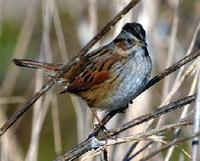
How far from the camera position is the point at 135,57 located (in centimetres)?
288

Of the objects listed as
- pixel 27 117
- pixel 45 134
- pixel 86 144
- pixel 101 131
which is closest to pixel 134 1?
pixel 86 144

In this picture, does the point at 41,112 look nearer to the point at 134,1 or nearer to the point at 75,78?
the point at 75,78

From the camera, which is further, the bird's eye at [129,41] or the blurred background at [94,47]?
the blurred background at [94,47]

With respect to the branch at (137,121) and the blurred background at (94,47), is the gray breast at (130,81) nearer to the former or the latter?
the blurred background at (94,47)

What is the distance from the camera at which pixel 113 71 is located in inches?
117

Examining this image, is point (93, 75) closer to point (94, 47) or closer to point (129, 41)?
point (129, 41)

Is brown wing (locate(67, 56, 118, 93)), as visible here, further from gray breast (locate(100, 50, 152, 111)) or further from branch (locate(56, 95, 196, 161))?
branch (locate(56, 95, 196, 161))

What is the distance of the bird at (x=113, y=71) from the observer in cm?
279

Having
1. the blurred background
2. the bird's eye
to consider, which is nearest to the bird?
the bird's eye

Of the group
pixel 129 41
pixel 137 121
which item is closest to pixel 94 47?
pixel 129 41

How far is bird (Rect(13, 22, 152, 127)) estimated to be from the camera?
2.79 meters

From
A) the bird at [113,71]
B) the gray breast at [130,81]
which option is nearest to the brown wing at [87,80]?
the bird at [113,71]

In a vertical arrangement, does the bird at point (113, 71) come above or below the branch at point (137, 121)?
above

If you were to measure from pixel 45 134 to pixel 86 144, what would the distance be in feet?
11.3
